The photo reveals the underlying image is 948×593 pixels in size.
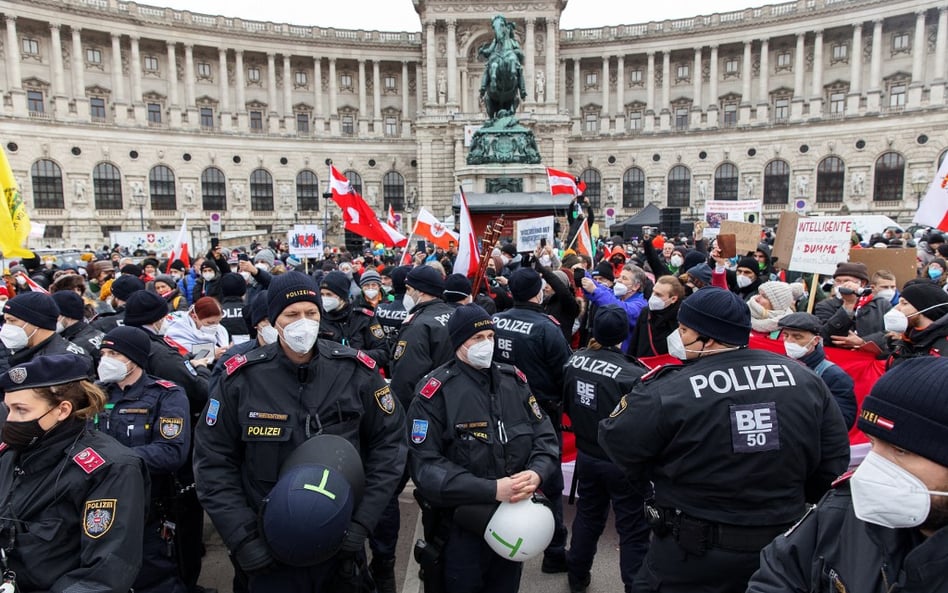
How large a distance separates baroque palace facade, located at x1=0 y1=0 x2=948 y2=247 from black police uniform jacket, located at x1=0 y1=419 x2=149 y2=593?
45.8 metres

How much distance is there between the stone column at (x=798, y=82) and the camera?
169 ft

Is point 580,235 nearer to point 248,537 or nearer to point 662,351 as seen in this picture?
point 662,351

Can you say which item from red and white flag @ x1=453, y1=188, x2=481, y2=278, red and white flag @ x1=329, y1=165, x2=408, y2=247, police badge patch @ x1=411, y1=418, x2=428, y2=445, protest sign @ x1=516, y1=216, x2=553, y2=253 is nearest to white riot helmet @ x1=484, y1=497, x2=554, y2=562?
police badge patch @ x1=411, y1=418, x2=428, y2=445

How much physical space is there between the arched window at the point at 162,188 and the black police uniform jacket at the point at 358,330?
163ft

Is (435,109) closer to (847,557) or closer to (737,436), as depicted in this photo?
(737,436)

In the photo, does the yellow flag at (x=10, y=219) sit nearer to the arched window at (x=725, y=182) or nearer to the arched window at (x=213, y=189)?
the arched window at (x=213, y=189)

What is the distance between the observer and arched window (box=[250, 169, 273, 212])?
176 ft

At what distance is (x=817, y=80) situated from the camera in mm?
50781

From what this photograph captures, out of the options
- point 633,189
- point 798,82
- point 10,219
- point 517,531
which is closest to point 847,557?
point 517,531

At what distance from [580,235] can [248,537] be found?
455 inches

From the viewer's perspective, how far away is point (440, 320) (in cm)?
577

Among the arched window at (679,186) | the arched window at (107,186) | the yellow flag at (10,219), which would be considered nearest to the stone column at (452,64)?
the arched window at (679,186)

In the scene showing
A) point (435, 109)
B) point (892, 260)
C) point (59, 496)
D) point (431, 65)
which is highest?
point (431, 65)

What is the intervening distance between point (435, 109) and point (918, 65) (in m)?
36.6
